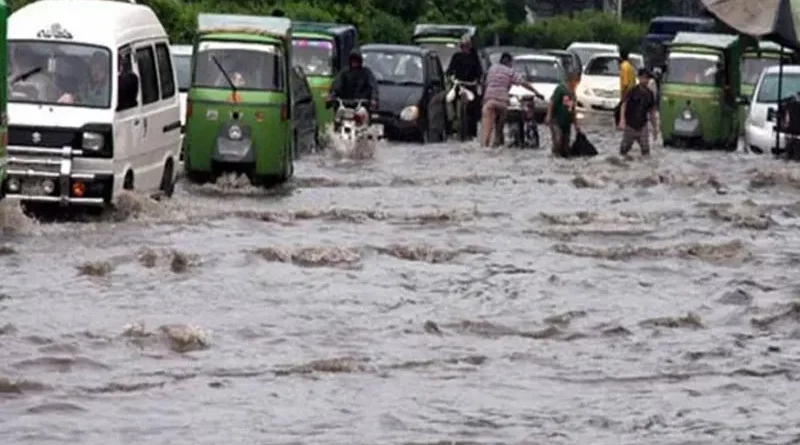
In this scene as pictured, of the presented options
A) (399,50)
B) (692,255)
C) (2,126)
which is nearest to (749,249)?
(692,255)

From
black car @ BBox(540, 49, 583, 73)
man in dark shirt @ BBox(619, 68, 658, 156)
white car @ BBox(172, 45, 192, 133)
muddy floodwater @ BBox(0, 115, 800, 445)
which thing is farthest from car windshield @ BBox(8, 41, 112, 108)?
black car @ BBox(540, 49, 583, 73)

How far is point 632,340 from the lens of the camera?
1595 cm

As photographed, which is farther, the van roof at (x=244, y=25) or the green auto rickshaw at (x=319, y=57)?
the green auto rickshaw at (x=319, y=57)

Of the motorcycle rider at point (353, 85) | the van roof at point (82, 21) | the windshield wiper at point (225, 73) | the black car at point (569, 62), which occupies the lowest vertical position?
the black car at point (569, 62)

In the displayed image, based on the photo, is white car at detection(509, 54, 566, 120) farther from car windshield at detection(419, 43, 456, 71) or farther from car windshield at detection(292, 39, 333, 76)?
car windshield at detection(292, 39, 333, 76)

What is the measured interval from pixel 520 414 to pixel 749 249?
31.2ft

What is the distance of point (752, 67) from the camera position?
43.6m

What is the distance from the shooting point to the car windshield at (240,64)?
1030 inches

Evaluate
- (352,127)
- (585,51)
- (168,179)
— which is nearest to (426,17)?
(585,51)

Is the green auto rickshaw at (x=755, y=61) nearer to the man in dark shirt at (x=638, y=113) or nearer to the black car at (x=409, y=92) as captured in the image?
the black car at (x=409, y=92)

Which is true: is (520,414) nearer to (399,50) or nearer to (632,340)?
(632,340)

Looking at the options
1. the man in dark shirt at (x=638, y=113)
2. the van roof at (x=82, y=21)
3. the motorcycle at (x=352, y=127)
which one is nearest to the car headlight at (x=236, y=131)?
the van roof at (x=82, y=21)

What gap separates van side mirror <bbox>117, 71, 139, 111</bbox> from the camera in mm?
21406

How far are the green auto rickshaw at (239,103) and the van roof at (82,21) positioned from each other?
331 cm
